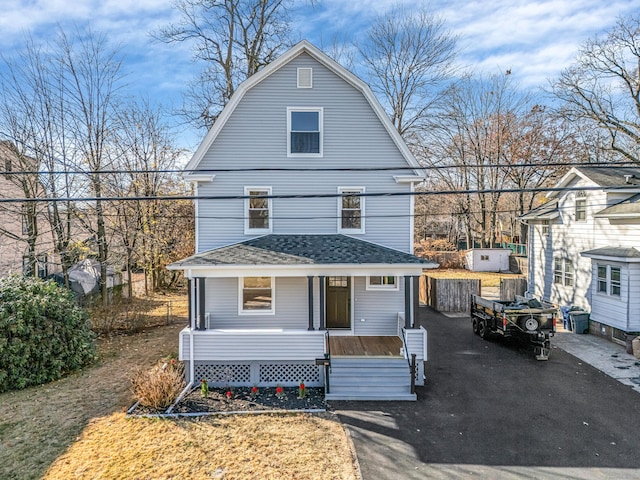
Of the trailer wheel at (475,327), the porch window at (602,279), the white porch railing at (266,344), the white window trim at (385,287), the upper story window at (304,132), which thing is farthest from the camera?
the trailer wheel at (475,327)

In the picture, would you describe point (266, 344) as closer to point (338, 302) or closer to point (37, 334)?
point (338, 302)

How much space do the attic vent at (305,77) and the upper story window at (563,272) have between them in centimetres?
1361

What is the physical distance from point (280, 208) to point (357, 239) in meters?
2.74

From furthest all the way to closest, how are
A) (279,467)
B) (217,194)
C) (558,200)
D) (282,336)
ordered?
(558,200), (217,194), (282,336), (279,467)

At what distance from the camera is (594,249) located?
1438 cm

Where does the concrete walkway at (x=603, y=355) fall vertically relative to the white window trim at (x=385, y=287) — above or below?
below

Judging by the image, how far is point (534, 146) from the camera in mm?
30312

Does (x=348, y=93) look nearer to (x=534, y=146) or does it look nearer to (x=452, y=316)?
(x=452, y=316)

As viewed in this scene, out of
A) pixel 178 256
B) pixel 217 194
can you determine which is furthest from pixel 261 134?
pixel 178 256

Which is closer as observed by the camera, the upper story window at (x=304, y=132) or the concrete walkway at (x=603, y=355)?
the concrete walkway at (x=603, y=355)

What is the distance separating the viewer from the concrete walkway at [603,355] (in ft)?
33.2

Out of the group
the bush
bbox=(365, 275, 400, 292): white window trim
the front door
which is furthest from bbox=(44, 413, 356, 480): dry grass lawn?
bbox=(365, 275, 400, 292): white window trim

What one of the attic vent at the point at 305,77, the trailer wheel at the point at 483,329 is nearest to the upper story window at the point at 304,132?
the attic vent at the point at 305,77

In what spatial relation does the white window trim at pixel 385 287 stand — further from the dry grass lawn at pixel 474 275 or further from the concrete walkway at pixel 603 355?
the dry grass lawn at pixel 474 275
